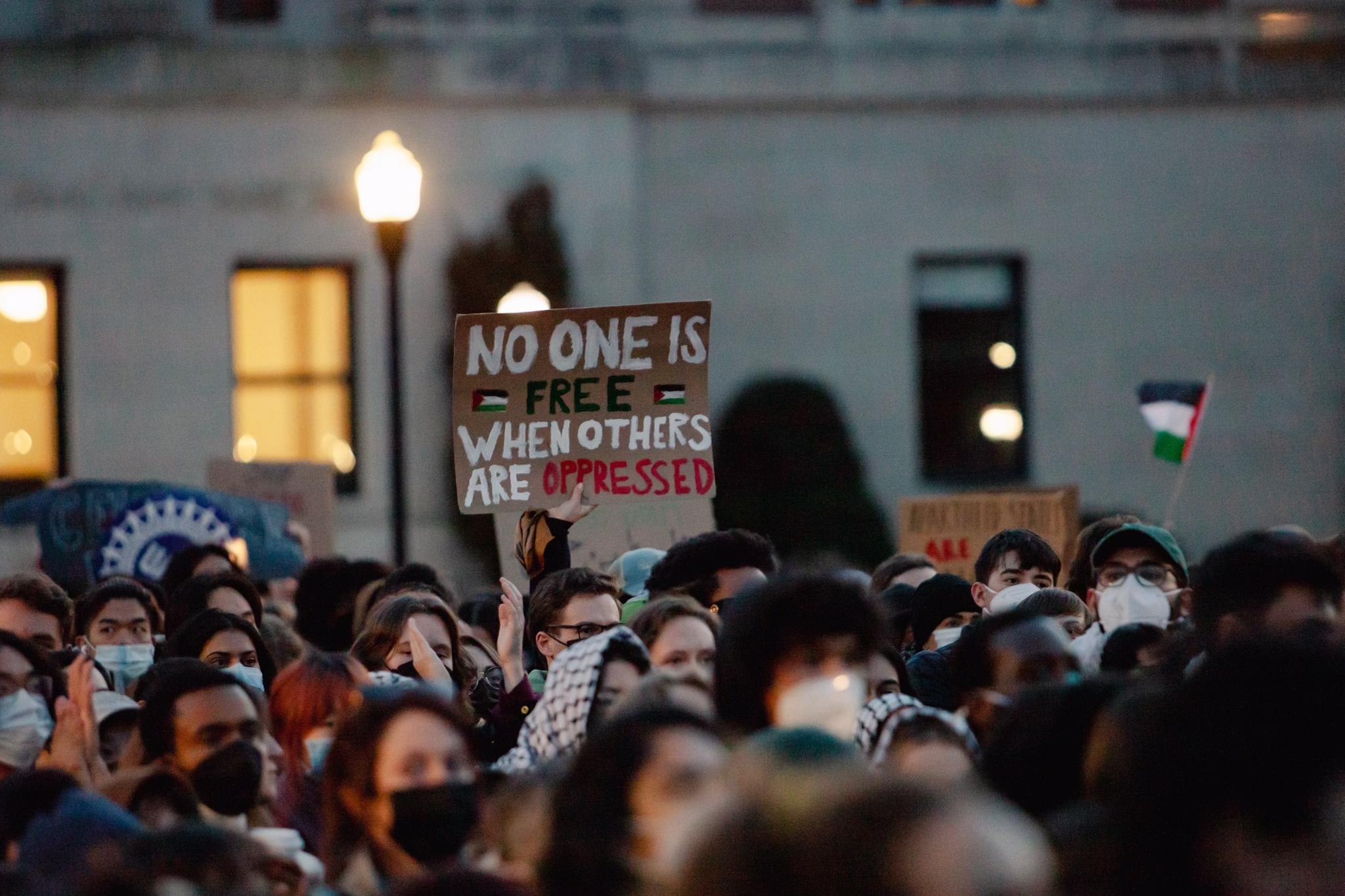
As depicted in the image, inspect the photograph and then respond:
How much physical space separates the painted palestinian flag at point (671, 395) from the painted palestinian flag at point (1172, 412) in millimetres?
5132

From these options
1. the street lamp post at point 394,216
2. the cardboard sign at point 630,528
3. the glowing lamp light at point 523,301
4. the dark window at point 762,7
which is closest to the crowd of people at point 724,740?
the cardboard sign at point 630,528

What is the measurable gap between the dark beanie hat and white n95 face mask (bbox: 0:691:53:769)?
3405 mm

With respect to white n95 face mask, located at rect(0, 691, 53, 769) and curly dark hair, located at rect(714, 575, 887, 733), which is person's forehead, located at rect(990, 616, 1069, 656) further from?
white n95 face mask, located at rect(0, 691, 53, 769)

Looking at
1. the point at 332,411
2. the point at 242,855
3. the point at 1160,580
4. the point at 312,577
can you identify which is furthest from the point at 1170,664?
the point at 332,411

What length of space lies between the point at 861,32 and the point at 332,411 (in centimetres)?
605

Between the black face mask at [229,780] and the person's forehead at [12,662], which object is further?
the person's forehead at [12,662]

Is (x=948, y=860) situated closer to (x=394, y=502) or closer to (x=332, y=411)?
(x=394, y=502)

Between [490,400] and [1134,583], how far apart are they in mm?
2761

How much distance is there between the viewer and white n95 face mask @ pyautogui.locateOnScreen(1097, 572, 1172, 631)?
6.45m

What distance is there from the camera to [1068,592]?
6871mm

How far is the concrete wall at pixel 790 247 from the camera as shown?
56.2 ft

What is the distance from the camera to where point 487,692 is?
23.3 feet

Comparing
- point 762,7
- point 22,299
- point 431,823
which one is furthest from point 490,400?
point 762,7

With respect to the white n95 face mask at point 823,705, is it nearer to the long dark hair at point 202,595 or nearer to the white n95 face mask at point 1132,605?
the white n95 face mask at point 1132,605
